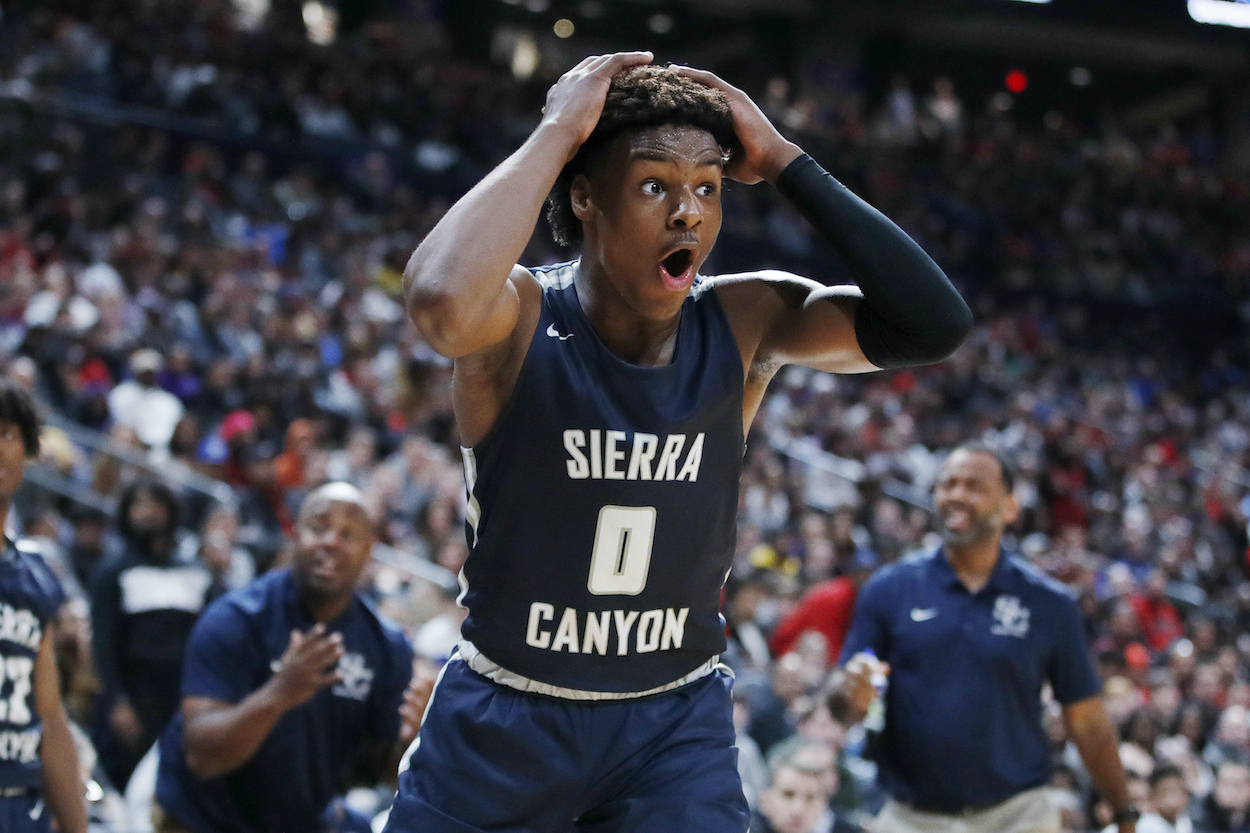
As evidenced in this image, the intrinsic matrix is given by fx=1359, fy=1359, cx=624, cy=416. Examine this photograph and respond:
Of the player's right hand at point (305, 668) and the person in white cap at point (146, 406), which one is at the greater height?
the person in white cap at point (146, 406)

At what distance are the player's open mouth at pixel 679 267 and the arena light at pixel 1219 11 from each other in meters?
20.4

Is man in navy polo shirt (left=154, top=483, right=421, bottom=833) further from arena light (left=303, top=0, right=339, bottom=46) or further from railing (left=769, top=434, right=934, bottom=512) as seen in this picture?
arena light (left=303, top=0, right=339, bottom=46)

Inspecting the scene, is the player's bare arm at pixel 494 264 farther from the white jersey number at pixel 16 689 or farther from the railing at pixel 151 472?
the railing at pixel 151 472

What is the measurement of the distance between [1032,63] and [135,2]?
1649cm

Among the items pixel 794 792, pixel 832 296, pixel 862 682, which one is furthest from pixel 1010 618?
pixel 832 296

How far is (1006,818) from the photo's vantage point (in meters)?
4.71

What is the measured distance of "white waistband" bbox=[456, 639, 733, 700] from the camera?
2.57m

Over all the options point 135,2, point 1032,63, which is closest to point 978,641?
point 135,2

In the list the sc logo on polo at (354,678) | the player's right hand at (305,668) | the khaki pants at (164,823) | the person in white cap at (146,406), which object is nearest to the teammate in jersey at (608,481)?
the player's right hand at (305,668)

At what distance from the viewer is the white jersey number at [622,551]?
8.39ft

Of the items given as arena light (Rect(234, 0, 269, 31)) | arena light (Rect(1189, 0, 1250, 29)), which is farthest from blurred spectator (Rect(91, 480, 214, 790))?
arena light (Rect(1189, 0, 1250, 29))

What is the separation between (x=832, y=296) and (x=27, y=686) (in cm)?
239

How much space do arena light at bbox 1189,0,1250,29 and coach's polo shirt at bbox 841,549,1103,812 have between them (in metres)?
18.1

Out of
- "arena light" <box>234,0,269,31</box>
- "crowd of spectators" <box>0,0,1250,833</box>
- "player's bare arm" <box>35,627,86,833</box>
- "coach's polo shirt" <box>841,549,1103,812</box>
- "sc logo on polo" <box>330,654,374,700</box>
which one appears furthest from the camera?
"arena light" <box>234,0,269,31</box>
